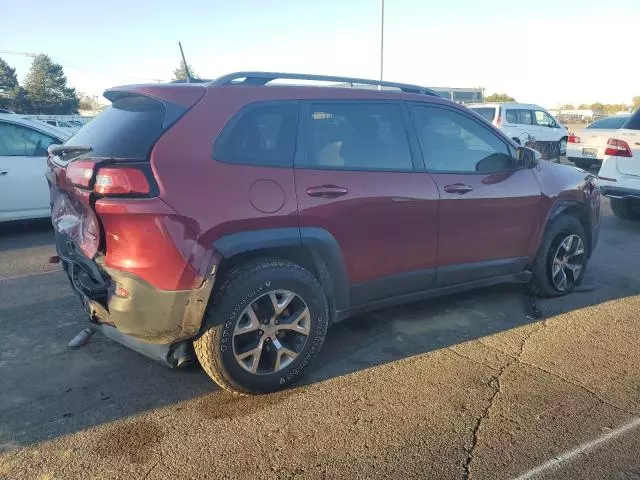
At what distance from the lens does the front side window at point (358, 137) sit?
11.6ft

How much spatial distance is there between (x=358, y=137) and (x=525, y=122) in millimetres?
16435

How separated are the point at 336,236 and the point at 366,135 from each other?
78 centimetres

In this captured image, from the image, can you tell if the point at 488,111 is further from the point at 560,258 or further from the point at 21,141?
the point at 21,141

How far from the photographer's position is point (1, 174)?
7109 millimetres

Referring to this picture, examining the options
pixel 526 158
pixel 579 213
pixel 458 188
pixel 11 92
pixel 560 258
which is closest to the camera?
pixel 458 188

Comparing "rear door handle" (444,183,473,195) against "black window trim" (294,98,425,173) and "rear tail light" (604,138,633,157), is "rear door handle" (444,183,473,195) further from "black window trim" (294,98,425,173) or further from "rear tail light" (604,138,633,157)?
"rear tail light" (604,138,633,157)

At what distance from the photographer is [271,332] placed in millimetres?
3285

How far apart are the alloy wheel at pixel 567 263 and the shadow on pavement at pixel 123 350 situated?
173mm

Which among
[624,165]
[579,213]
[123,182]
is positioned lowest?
[624,165]

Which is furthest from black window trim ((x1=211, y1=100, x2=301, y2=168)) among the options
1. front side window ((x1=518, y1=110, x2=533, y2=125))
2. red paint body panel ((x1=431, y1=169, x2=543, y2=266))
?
front side window ((x1=518, y1=110, x2=533, y2=125))

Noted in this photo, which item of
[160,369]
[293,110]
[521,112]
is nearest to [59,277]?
[160,369]

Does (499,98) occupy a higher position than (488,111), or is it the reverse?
(488,111)

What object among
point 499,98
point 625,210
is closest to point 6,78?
point 499,98

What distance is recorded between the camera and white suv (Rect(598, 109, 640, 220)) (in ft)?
24.5
